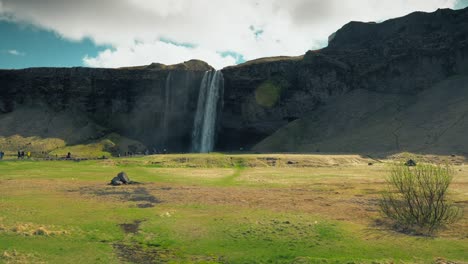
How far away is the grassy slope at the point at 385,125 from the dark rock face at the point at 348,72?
178 inches

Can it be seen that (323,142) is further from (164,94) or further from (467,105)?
(164,94)

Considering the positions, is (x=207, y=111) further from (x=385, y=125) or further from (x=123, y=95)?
(x=385, y=125)

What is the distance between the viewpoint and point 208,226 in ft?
67.0

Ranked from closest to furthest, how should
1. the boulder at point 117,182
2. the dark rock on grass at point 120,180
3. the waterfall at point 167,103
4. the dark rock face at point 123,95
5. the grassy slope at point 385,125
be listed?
the boulder at point 117,182, the dark rock on grass at point 120,180, the grassy slope at point 385,125, the dark rock face at point 123,95, the waterfall at point 167,103

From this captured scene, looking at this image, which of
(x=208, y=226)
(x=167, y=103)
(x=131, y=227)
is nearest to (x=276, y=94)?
(x=167, y=103)

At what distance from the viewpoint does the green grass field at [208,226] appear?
1575 centimetres

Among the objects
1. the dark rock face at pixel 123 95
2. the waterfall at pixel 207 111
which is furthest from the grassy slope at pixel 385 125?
the dark rock face at pixel 123 95

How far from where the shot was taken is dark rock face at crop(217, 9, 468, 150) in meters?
107

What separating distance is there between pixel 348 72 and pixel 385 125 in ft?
81.4

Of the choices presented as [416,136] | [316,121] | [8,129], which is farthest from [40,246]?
[8,129]

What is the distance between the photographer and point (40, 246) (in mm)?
16578

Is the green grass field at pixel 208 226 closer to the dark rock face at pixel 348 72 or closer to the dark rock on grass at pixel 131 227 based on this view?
the dark rock on grass at pixel 131 227

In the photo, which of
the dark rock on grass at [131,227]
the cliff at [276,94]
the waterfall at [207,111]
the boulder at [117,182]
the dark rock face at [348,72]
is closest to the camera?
the dark rock on grass at [131,227]

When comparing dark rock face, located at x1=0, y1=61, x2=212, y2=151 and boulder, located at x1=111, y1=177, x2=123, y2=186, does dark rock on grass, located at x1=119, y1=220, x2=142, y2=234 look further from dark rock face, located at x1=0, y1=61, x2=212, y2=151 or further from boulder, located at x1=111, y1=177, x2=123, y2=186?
dark rock face, located at x1=0, y1=61, x2=212, y2=151
